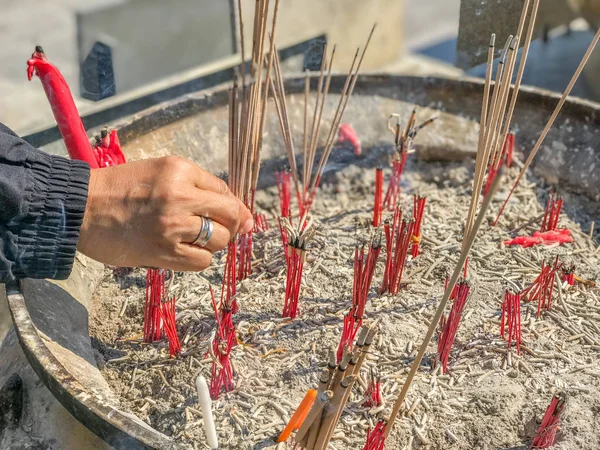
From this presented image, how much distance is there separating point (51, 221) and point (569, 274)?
1.48m

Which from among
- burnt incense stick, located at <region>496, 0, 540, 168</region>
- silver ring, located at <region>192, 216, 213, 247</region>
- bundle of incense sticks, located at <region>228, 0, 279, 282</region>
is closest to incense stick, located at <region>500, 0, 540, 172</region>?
burnt incense stick, located at <region>496, 0, 540, 168</region>

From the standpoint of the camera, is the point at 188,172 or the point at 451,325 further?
the point at 451,325

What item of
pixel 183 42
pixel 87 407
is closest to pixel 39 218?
pixel 87 407

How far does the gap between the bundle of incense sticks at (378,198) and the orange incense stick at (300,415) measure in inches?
39.6

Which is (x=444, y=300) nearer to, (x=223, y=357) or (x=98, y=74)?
(x=223, y=357)

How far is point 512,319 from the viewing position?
6.15 feet

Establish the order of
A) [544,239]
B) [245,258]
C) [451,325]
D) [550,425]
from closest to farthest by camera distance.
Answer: [550,425]
[451,325]
[245,258]
[544,239]

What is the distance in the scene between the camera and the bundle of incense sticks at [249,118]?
182 cm

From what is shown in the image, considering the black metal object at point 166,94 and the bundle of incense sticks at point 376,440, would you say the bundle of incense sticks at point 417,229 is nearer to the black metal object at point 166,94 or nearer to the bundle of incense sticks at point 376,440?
the bundle of incense sticks at point 376,440

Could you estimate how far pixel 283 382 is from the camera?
1.78 meters

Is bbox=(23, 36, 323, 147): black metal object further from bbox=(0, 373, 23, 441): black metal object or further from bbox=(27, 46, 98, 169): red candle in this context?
bbox=(0, 373, 23, 441): black metal object

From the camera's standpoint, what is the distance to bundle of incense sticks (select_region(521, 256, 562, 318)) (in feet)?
6.40

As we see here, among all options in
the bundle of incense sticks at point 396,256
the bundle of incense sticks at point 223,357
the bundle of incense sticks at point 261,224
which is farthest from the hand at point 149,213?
the bundle of incense sticks at point 261,224

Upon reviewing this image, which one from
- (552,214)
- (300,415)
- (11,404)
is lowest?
(11,404)
